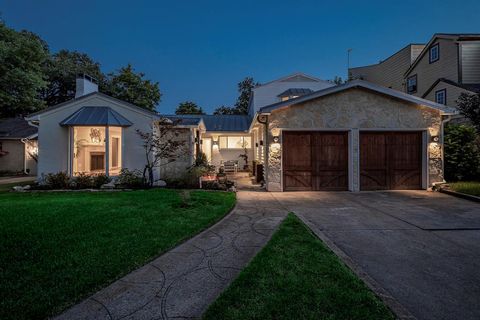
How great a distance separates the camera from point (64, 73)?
86.5ft

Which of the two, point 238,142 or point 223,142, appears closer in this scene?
point 223,142

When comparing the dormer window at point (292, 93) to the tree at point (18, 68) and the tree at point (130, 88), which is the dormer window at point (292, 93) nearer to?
the tree at point (18, 68)

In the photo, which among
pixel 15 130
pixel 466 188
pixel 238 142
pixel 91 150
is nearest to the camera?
pixel 466 188

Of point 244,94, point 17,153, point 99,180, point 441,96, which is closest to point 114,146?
point 99,180

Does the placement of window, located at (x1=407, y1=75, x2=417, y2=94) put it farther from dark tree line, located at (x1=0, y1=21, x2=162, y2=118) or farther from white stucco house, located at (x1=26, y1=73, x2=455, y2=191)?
dark tree line, located at (x1=0, y1=21, x2=162, y2=118)

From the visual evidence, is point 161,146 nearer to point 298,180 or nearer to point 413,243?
point 298,180

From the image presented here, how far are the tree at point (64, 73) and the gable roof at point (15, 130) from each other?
837 cm

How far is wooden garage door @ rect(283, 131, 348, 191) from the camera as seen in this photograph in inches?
380

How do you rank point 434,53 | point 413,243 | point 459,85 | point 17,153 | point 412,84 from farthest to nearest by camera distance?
point 412,84, point 434,53, point 17,153, point 459,85, point 413,243

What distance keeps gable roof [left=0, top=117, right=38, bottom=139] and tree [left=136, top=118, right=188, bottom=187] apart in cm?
1156

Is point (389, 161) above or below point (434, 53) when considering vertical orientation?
below

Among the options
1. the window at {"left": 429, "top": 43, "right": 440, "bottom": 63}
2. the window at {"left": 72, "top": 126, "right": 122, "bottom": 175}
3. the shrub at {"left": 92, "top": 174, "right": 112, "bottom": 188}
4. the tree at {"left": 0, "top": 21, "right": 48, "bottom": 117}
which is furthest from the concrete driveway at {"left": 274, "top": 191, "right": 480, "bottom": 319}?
the window at {"left": 429, "top": 43, "right": 440, "bottom": 63}

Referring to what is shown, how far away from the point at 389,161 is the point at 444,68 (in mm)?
12178

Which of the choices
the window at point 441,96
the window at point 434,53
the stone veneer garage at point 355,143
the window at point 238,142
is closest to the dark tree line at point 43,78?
the window at point 238,142
